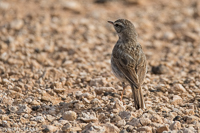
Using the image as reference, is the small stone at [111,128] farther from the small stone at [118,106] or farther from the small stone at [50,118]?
the small stone at [50,118]

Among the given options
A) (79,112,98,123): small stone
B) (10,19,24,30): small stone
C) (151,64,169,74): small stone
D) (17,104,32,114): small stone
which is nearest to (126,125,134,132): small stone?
(79,112,98,123): small stone

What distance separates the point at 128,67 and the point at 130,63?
11 cm

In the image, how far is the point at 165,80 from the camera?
766cm

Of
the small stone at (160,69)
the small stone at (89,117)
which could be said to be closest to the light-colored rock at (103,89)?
the small stone at (89,117)

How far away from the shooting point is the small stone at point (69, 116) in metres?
5.75

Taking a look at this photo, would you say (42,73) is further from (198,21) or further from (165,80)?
(198,21)

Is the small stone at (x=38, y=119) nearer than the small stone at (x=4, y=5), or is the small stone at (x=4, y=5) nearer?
the small stone at (x=38, y=119)

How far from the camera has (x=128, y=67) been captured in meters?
6.42

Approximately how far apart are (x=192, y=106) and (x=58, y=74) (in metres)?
3.15

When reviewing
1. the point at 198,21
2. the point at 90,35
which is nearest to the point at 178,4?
the point at 198,21

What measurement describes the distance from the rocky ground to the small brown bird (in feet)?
1.28

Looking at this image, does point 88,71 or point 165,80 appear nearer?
point 165,80

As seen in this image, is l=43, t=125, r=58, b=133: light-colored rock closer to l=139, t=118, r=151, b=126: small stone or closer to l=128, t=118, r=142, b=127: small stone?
l=128, t=118, r=142, b=127: small stone

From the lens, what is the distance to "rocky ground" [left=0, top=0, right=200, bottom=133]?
5738mm
